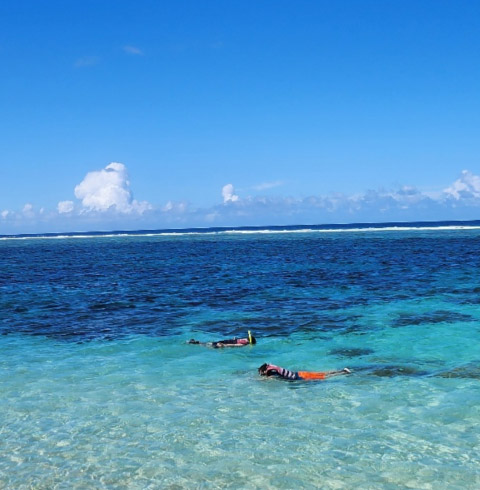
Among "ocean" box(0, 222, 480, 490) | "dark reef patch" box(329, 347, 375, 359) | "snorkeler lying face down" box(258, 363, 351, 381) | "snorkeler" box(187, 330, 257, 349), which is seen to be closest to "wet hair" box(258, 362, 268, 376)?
"snorkeler lying face down" box(258, 363, 351, 381)

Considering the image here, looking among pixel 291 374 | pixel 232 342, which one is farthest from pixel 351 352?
pixel 232 342

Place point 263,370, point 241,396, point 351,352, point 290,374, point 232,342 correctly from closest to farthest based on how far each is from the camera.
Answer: point 241,396 → point 290,374 → point 263,370 → point 351,352 → point 232,342

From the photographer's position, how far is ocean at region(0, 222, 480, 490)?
1033 cm

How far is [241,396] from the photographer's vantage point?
580 inches

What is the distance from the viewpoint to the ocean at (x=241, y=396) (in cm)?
1033

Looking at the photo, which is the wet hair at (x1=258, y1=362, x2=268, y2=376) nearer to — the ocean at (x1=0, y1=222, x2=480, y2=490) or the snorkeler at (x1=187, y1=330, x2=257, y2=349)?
the ocean at (x1=0, y1=222, x2=480, y2=490)

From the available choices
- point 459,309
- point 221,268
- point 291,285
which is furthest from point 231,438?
point 221,268

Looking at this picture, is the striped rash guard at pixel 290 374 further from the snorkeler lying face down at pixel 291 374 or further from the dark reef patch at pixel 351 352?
the dark reef patch at pixel 351 352

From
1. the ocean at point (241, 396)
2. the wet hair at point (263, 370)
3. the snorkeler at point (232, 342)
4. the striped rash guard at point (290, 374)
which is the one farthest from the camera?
the snorkeler at point (232, 342)

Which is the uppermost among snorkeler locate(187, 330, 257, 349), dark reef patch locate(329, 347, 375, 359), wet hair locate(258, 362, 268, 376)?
wet hair locate(258, 362, 268, 376)

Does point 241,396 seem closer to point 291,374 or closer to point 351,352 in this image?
point 291,374

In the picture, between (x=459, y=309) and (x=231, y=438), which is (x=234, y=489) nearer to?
(x=231, y=438)

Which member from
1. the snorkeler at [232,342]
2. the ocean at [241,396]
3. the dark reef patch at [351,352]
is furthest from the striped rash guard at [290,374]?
the snorkeler at [232,342]

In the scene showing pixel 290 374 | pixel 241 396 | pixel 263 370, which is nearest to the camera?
pixel 241 396
